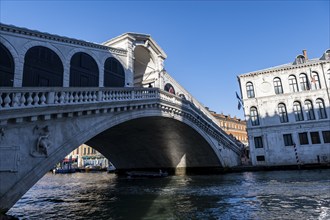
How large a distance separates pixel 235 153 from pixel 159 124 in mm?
14103

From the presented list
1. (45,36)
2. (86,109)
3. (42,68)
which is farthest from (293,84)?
(42,68)

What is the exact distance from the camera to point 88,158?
53375 millimetres

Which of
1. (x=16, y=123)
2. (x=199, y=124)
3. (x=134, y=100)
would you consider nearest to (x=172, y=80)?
(x=199, y=124)

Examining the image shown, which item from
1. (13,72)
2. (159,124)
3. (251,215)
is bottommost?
(251,215)

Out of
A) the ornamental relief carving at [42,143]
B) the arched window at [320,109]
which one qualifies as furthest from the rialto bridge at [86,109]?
the arched window at [320,109]

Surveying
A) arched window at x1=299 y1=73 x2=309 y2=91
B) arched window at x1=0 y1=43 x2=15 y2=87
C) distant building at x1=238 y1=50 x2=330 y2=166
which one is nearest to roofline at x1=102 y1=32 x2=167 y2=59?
arched window at x1=0 y1=43 x2=15 y2=87

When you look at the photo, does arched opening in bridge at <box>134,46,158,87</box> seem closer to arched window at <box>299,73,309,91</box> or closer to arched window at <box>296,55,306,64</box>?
arched window at <box>299,73,309,91</box>

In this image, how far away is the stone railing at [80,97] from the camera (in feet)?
24.2

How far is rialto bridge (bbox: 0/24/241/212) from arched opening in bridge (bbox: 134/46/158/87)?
0.29 ft

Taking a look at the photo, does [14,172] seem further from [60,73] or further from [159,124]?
[159,124]

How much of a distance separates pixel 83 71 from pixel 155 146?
12.0 meters

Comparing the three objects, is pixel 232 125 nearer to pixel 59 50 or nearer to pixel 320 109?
pixel 320 109

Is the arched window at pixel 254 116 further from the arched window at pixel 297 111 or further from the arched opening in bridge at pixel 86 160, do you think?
the arched opening in bridge at pixel 86 160

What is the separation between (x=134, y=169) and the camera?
29.5 metres
